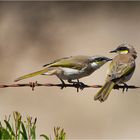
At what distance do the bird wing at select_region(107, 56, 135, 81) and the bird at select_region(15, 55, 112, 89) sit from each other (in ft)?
0.47

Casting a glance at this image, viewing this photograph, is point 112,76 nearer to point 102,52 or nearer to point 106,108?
point 106,108

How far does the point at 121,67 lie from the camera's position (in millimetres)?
5707

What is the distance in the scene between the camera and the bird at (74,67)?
533 centimetres

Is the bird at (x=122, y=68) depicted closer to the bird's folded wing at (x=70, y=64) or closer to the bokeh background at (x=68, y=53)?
the bird's folded wing at (x=70, y=64)

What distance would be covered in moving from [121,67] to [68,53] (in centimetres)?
534

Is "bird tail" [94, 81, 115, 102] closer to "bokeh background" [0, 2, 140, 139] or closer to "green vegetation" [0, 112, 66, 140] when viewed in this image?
"green vegetation" [0, 112, 66, 140]

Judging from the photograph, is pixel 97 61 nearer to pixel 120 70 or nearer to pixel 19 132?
pixel 120 70

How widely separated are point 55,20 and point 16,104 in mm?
3007

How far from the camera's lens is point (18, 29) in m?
12.0

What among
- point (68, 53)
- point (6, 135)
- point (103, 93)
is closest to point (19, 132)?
point (6, 135)

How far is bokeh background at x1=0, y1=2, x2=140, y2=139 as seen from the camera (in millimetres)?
9000

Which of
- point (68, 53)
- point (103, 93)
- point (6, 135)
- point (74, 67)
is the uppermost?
point (68, 53)

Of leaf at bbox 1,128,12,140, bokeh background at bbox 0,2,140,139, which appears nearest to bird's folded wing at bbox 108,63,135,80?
leaf at bbox 1,128,12,140

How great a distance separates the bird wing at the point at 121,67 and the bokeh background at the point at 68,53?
2597 mm
